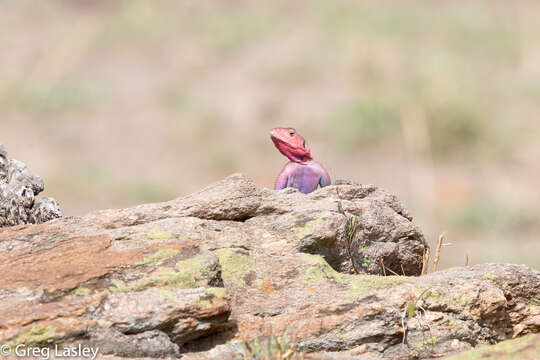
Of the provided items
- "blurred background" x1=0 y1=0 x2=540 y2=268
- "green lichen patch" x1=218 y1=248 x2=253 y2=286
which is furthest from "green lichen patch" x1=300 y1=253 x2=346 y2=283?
"blurred background" x1=0 y1=0 x2=540 y2=268

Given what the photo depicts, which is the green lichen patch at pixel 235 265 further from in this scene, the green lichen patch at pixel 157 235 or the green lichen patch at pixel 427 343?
the green lichen patch at pixel 427 343

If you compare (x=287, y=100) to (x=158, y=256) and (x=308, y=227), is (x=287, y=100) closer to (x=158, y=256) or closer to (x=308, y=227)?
(x=308, y=227)

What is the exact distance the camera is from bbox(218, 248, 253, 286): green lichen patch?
5766mm

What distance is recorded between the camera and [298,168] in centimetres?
809

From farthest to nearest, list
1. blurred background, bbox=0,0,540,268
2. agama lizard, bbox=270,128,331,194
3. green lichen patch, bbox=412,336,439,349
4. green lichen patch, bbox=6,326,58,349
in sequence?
blurred background, bbox=0,0,540,268 → agama lizard, bbox=270,128,331,194 → green lichen patch, bbox=412,336,439,349 → green lichen patch, bbox=6,326,58,349

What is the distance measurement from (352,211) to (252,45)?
25209 mm

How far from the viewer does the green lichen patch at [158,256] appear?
541 cm

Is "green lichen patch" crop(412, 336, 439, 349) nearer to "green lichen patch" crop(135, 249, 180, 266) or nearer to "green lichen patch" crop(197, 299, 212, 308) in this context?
"green lichen patch" crop(197, 299, 212, 308)

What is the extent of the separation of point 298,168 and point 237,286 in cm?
253

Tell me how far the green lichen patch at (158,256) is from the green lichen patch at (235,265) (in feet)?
1.34

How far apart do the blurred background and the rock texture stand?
1185 cm

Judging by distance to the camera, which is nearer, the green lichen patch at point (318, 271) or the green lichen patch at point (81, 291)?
the green lichen patch at point (81, 291)

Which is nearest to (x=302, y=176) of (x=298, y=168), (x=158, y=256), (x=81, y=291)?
(x=298, y=168)

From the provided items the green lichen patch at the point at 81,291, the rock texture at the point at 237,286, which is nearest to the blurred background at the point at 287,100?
the rock texture at the point at 237,286
